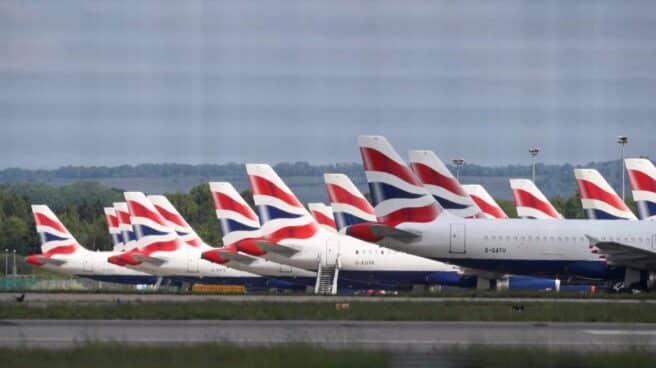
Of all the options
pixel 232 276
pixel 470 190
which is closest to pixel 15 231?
pixel 232 276

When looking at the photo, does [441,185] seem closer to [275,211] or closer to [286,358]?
[275,211]

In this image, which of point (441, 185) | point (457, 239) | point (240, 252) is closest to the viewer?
point (457, 239)

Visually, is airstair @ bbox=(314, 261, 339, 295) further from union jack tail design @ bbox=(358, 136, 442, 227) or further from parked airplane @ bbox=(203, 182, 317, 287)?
union jack tail design @ bbox=(358, 136, 442, 227)

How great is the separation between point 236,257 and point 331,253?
384 inches

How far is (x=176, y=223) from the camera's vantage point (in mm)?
105188

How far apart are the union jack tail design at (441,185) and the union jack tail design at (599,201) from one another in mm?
17652

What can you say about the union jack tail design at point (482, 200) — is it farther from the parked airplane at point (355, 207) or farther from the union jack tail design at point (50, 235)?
the union jack tail design at point (50, 235)

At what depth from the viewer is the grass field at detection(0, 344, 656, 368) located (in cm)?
2556

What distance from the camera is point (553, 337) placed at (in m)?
33.9

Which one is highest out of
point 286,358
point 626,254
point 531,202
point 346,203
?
point 531,202

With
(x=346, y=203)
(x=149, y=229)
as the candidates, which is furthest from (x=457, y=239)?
(x=149, y=229)

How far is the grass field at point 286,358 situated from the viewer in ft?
83.9

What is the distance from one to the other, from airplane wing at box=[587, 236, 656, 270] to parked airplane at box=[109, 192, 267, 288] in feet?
117

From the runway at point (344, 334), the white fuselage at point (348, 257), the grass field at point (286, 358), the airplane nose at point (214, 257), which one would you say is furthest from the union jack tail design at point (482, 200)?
the grass field at point (286, 358)
